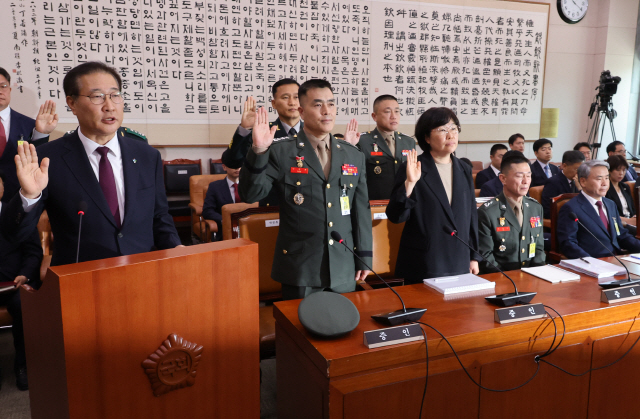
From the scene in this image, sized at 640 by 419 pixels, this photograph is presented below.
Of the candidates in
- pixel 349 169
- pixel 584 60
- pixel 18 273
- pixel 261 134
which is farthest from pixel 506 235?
pixel 584 60

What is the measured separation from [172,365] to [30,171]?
0.64m

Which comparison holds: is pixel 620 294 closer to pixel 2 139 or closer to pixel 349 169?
pixel 349 169

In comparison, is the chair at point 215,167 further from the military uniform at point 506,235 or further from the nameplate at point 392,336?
the nameplate at point 392,336

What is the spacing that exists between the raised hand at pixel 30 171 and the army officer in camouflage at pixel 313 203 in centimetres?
78

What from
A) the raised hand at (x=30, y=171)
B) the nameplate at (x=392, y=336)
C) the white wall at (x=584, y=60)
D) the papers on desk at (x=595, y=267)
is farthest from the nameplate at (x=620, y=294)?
the white wall at (x=584, y=60)

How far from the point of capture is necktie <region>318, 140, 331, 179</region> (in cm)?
202

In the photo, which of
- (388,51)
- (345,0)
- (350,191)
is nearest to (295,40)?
(345,0)

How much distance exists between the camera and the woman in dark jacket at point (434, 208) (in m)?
2.05

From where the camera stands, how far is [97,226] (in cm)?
142

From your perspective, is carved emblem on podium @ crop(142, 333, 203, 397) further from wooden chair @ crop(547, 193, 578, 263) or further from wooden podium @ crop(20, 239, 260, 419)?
wooden chair @ crop(547, 193, 578, 263)

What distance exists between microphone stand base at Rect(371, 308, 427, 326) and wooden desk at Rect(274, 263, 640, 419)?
1.1 inches

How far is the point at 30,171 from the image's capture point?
4.07 ft

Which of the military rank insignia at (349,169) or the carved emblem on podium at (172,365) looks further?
the military rank insignia at (349,169)

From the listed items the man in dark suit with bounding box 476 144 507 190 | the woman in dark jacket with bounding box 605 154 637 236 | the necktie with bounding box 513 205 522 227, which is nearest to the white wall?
the man in dark suit with bounding box 476 144 507 190
